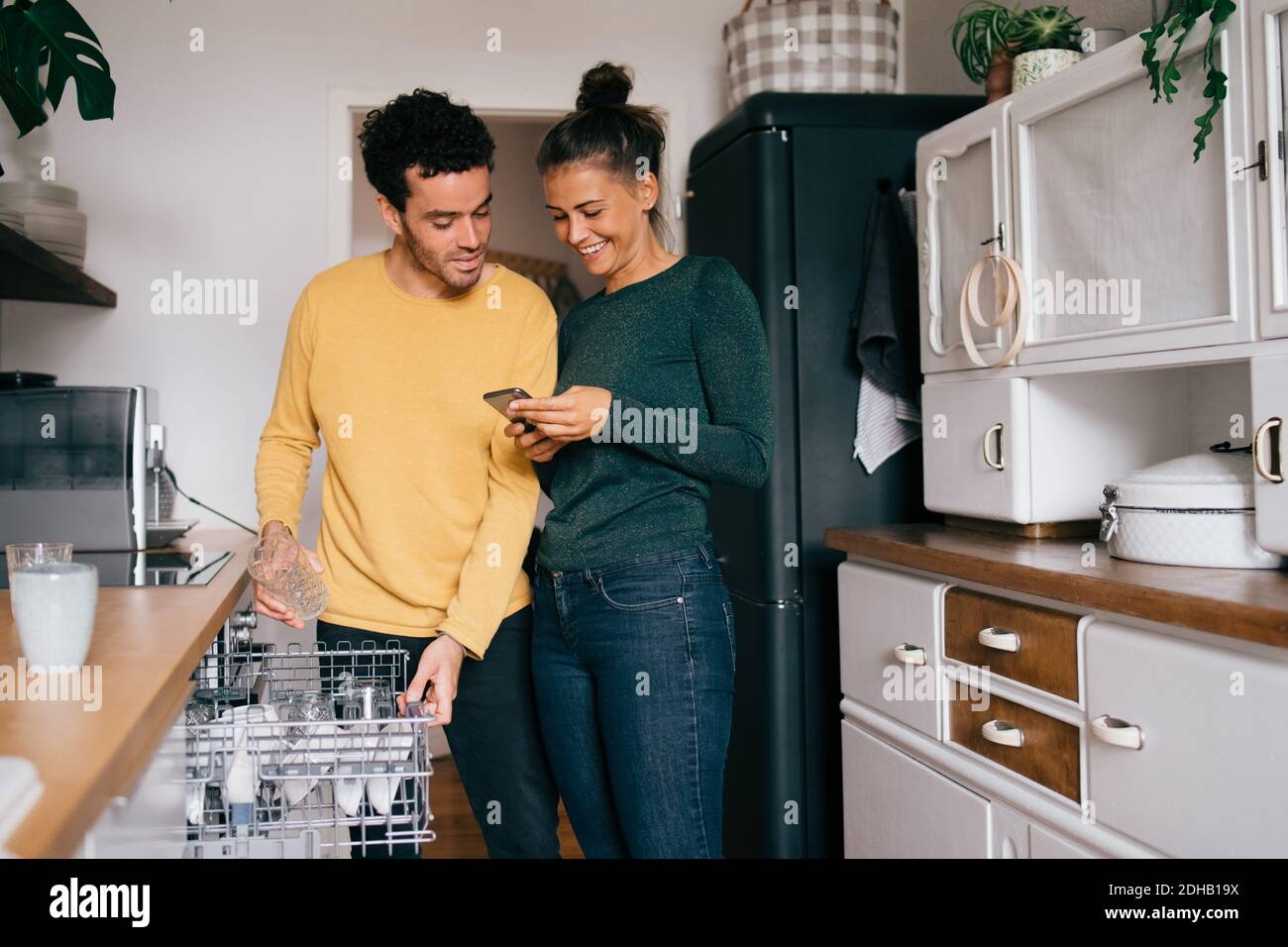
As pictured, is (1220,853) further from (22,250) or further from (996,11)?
(22,250)

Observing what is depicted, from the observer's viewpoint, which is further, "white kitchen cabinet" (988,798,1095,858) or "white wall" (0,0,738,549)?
"white wall" (0,0,738,549)

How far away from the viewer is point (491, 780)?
1.62m

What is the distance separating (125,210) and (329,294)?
153 cm

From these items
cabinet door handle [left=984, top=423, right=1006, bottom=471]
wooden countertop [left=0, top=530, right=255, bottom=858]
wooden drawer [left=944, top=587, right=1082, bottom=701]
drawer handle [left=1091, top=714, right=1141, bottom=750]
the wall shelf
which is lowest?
drawer handle [left=1091, top=714, right=1141, bottom=750]

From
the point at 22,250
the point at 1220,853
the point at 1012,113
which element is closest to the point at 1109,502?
the point at 1220,853

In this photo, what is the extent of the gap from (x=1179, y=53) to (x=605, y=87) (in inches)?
31.2

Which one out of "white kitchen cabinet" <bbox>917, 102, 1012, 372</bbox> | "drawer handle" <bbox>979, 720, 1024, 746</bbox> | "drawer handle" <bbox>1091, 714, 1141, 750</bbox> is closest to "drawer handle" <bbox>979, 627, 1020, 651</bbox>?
"drawer handle" <bbox>979, 720, 1024, 746</bbox>

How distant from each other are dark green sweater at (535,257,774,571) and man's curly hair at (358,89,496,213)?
0.30 meters

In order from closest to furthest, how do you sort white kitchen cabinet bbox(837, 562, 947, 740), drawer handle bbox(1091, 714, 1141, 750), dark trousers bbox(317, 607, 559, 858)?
drawer handle bbox(1091, 714, 1141, 750)
dark trousers bbox(317, 607, 559, 858)
white kitchen cabinet bbox(837, 562, 947, 740)

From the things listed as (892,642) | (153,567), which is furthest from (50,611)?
(892,642)

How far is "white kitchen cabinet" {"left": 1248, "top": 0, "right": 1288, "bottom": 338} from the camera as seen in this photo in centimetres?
141

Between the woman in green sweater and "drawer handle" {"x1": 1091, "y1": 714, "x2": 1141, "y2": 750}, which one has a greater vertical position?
the woman in green sweater

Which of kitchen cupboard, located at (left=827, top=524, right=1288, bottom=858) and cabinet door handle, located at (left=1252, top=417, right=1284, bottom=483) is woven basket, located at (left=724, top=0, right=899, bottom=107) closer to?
kitchen cupboard, located at (left=827, top=524, right=1288, bottom=858)

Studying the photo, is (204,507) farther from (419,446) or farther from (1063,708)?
(1063,708)
